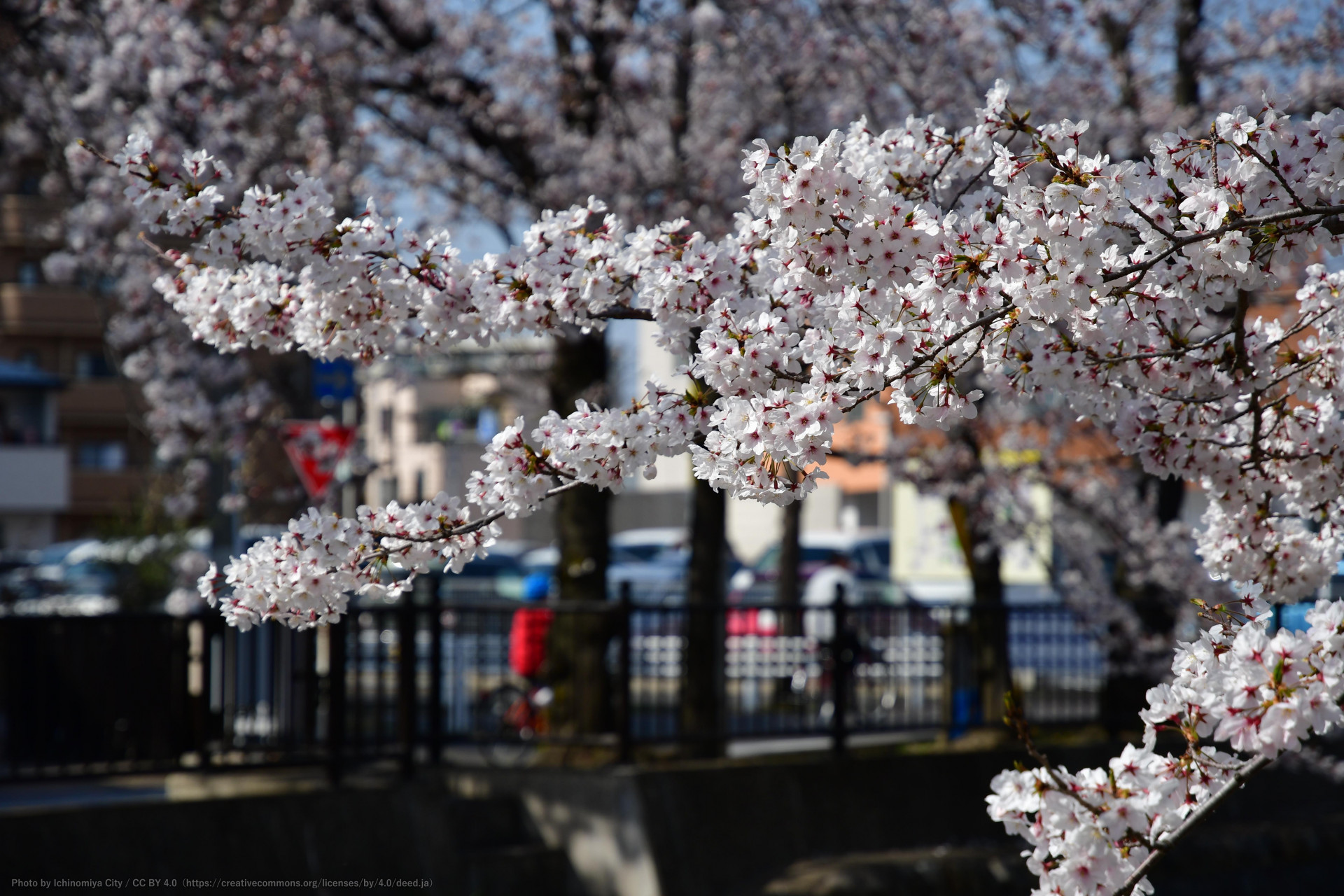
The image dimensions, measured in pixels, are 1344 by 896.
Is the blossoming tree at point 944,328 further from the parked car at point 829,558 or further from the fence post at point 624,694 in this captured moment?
the parked car at point 829,558

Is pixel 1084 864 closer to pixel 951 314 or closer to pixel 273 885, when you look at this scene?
pixel 951 314

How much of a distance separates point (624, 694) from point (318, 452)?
3.49 m

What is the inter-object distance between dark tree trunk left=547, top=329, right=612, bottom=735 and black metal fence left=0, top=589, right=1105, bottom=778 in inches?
0.8

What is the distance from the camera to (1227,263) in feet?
11.2

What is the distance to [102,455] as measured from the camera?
53344mm

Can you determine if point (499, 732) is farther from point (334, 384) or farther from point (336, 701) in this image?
point (334, 384)

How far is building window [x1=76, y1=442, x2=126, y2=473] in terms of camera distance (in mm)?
53031

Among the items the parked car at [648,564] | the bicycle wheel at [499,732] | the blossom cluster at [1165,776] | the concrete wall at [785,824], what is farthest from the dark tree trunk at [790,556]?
the blossom cluster at [1165,776]

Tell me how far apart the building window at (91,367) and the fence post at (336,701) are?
157 ft

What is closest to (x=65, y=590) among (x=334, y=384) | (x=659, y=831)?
(x=334, y=384)

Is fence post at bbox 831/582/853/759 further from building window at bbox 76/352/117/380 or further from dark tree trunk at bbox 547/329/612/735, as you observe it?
building window at bbox 76/352/117/380

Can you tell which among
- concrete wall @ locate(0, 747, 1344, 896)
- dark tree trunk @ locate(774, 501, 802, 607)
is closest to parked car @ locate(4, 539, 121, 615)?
concrete wall @ locate(0, 747, 1344, 896)

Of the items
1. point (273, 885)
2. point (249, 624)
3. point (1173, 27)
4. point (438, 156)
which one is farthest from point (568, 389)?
point (249, 624)

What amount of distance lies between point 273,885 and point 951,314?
18.4 ft
